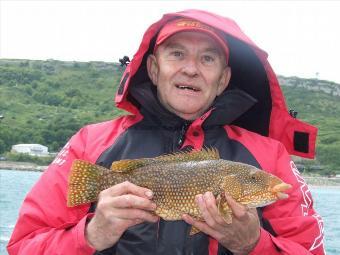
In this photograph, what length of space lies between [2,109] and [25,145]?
1703cm

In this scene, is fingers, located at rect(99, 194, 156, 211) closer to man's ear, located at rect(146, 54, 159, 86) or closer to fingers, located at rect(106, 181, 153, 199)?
fingers, located at rect(106, 181, 153, 199)

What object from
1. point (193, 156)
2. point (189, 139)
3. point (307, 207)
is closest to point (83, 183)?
point (193, 156)

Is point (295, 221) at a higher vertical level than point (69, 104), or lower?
higher

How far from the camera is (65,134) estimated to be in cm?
14275

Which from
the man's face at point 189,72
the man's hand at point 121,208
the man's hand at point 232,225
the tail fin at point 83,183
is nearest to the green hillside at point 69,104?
the man's face at point 189,72

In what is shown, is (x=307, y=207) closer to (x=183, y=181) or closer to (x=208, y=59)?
(x=183, y=181)

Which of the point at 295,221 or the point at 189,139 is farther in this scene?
the point at 189,139

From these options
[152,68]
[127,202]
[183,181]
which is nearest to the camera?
[127,202]

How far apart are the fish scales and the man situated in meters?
0.15

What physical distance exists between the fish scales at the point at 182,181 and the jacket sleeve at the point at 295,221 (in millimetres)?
613

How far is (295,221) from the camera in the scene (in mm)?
5824

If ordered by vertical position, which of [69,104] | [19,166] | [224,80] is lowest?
[19,166]

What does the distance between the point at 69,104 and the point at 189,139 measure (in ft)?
549

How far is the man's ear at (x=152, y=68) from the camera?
6.46m
